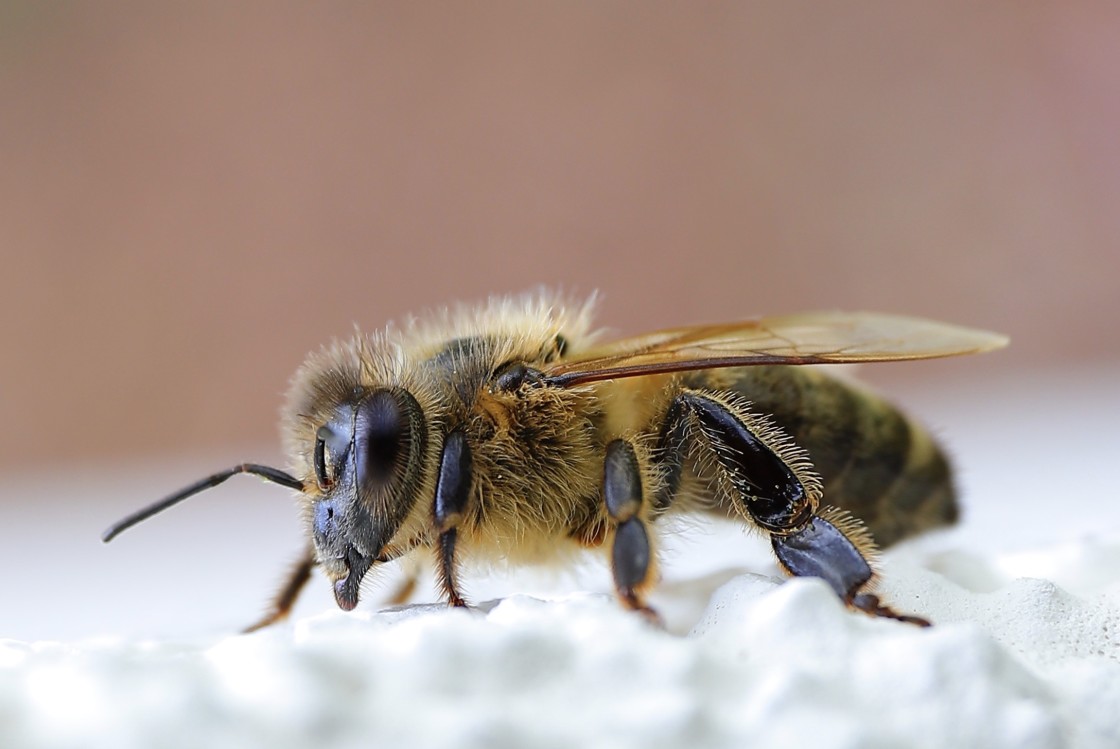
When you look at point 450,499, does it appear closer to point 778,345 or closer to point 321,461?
point 321,461

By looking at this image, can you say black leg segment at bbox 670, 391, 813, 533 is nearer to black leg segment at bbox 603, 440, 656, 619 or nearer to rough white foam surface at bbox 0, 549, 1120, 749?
black leg segment at bbox 603, 440, 656, 619

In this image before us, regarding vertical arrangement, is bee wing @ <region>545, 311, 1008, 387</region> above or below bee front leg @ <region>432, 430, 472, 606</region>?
above

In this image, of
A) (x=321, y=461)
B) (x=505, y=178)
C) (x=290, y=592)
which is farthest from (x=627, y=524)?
(x=505, y=178)

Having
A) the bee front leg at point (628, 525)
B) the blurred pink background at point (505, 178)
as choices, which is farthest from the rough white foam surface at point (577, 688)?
the blurred pink background at point (505, 178)

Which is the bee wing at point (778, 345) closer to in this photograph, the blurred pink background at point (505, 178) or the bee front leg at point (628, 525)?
the bee front leg at point (628, 525)

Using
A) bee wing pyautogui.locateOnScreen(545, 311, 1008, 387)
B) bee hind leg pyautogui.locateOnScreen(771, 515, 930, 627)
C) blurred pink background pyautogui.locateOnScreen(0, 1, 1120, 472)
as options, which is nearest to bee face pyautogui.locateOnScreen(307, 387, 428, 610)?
bee wing pyautogui.locateOnScreen(545, 311, 1008, 387)

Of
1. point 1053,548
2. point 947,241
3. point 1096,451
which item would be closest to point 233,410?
point 947,241
